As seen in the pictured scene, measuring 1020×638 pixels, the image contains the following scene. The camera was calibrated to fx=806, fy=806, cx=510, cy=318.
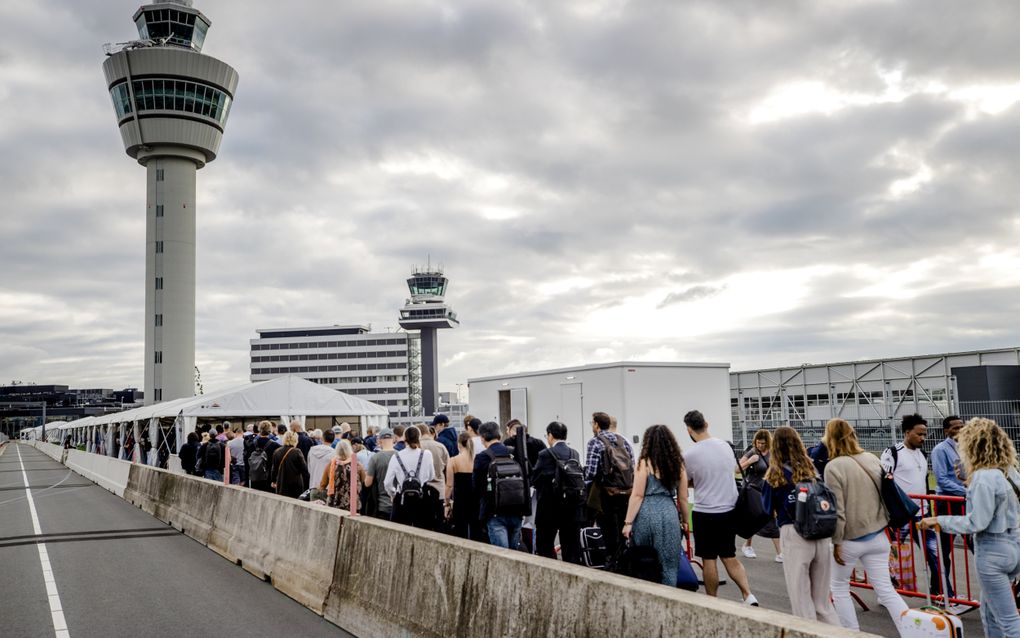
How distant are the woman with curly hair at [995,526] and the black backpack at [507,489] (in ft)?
12.3

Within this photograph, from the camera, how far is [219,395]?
26328 millimetres

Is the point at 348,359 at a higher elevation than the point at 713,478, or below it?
higher

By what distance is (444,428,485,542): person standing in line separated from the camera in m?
8.61

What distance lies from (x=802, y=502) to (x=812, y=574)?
60 centimetres

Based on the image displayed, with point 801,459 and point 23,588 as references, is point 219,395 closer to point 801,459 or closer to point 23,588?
point 23,588

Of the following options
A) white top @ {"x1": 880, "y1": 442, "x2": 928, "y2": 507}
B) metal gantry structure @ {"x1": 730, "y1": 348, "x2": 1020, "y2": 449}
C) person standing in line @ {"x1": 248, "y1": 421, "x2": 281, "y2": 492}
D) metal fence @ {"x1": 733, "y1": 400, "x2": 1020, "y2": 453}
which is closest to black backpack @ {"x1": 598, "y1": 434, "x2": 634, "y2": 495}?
white top @ {"x1": 880, "y1": 442, "x2": 928, "y2": 507}

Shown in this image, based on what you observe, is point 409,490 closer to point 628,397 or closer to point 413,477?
point 413,477

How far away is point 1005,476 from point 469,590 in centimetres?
355

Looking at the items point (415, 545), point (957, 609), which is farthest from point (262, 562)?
point (957, 609)

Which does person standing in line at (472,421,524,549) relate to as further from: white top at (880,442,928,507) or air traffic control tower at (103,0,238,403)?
air traffic control tower at (103,0,238,403)

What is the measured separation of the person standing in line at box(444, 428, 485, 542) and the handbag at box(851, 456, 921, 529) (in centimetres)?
411

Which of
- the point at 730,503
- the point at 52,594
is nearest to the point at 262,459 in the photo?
the point at 52,594

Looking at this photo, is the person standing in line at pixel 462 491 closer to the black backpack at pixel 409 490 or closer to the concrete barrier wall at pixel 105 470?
the black backpack at pixel 409 490

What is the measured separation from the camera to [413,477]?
350 inches
